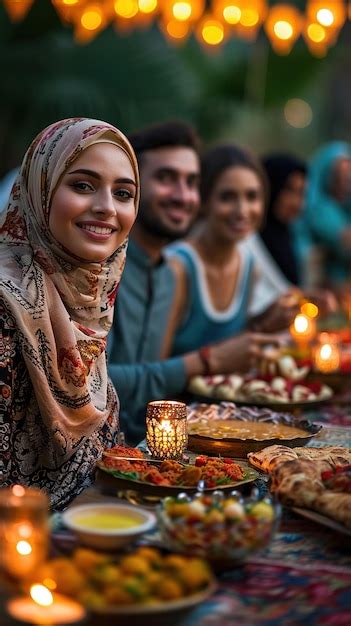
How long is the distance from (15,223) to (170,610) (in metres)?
1.52

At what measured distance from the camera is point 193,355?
13.0 ft

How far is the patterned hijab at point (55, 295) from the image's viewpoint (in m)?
2.61

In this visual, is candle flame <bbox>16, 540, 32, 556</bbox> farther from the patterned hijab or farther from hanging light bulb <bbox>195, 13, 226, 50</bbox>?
hanging light bulb <bbox>195, 13, 226, 50</bbox>

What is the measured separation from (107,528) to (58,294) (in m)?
0.98

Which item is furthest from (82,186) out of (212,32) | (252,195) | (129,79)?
(129,79)

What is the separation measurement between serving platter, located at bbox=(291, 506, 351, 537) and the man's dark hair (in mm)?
2637

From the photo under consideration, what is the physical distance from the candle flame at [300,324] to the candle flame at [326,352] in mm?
278

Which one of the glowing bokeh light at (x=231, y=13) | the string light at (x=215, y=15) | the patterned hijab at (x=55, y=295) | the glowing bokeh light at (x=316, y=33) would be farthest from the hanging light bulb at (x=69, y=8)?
the patterned hijab at (x=55, y=295)

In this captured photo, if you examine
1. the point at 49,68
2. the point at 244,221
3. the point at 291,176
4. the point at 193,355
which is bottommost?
the point at 193,355

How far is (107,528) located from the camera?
6.10 feet

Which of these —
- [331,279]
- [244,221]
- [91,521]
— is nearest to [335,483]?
[91,521]

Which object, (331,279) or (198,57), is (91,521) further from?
(198,57)

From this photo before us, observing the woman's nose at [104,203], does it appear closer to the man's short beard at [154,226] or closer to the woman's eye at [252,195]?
the man's short beard at [154,226]

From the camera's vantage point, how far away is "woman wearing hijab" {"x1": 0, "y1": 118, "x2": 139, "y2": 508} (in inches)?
102
